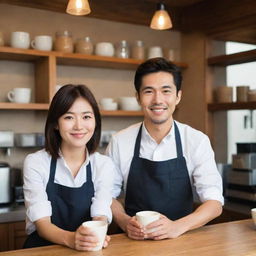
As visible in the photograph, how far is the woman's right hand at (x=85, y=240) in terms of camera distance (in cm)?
133

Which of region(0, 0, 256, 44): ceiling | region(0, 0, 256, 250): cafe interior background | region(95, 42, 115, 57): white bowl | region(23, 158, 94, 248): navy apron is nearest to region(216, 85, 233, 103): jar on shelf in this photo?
region(0, 0, 256, 250): cafe interior background

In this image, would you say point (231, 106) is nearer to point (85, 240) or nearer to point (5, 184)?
point (5, 184)

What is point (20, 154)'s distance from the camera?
3.18 metres

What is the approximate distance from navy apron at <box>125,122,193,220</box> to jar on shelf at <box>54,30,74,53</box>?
1.43 m

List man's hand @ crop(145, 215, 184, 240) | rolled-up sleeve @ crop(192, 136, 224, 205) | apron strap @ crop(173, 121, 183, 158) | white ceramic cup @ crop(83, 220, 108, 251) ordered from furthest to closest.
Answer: apron strap @ crop(173, 121, 183, 158) → rolled-up sleeve @ crop(192, 136, 224, 205) → man's hand @ crop(145, 215, 184, 240) → white ceramic cup @ crop(83, 220, 108, 251)

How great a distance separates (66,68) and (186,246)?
227 centimetres

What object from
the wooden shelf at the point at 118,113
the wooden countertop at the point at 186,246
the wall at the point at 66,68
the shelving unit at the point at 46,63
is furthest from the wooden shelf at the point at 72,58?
the wooden countertop at the point at 186,246

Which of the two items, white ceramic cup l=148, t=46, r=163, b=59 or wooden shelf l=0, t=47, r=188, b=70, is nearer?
wooden shelf l=0, t=47, r=188, b=70

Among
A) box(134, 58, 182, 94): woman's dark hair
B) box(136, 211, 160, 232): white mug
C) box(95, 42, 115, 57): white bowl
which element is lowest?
box(136, 211, 160, 232): white mug

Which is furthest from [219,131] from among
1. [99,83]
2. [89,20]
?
[89,20]

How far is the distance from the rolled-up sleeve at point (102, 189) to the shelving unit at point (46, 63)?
132 cm

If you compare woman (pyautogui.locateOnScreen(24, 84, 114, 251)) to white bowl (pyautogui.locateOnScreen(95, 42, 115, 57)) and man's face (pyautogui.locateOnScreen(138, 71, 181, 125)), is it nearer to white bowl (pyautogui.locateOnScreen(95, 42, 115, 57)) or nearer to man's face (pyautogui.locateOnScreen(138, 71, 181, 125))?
man's face (pyautogui.locateOnScreen(138, 71, 181, 125))

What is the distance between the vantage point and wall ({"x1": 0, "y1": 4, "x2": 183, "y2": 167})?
10.2 ft

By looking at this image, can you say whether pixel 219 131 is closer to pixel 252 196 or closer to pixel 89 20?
pixel 252 196
